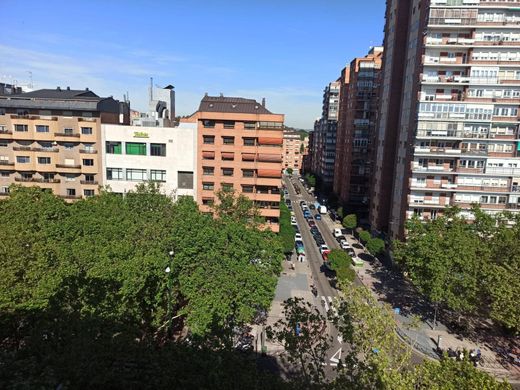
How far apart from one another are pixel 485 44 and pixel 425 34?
268 inches

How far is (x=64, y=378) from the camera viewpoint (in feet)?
42.1

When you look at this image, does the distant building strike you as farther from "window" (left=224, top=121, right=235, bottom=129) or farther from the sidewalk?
the sidewalk

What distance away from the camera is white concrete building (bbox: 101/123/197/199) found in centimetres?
Result: 4925

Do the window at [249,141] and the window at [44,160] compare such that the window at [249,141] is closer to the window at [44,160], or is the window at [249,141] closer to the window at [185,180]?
the window at [185,180]

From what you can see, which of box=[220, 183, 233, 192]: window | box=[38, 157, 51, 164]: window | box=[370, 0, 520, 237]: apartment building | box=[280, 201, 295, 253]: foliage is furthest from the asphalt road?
box=[38, 157, 51, 164]: window

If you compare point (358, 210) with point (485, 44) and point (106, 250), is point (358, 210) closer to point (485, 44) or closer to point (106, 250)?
point (485, 44)

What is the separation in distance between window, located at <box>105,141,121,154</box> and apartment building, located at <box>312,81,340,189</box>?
69120 millimetres

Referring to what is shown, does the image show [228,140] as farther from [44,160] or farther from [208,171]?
[44,160]

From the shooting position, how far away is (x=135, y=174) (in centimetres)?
5031

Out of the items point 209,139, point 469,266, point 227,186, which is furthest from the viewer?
point 209,139

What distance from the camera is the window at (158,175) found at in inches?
1969

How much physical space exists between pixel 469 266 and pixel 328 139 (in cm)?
8173

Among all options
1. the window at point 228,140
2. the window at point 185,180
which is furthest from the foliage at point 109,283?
the window at point 228,140

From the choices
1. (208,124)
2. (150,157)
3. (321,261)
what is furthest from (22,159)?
(321,261)
